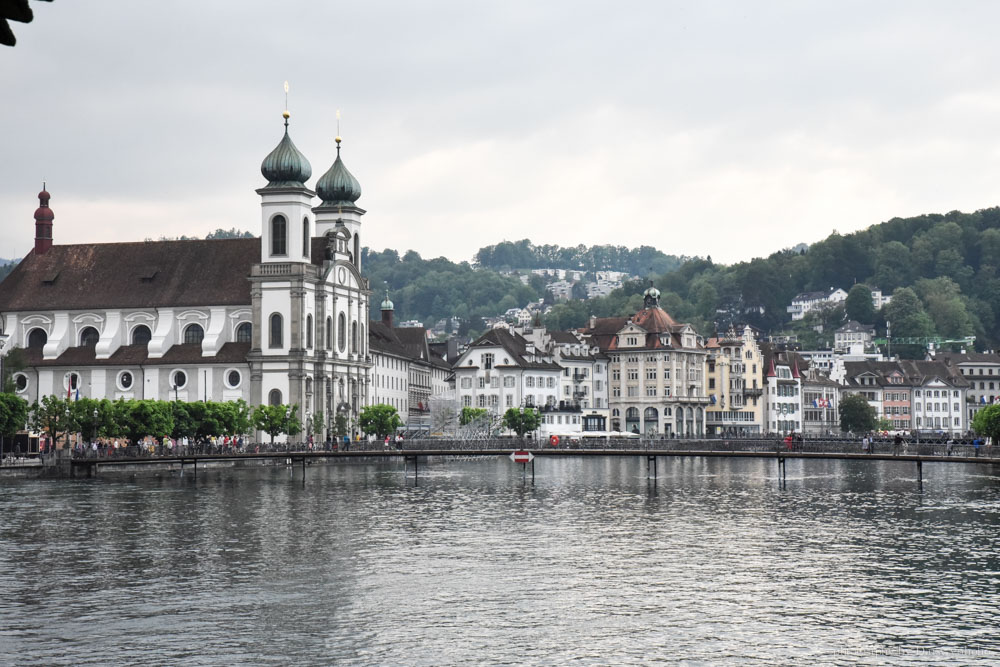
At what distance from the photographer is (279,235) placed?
13175 centimetres

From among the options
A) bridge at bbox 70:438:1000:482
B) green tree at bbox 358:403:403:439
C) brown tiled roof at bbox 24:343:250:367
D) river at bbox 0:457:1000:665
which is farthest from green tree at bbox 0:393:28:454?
green tree at bbox 358:403:403:439

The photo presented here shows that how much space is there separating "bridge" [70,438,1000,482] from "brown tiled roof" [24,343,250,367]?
16499 mm

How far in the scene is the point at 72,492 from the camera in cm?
7988

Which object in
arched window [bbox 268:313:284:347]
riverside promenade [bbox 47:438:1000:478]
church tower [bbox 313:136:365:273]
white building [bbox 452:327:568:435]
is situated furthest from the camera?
white building [bbox 452:327:568:435]

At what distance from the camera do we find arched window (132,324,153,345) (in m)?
135

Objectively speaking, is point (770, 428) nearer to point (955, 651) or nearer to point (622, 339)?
point (622, 339)

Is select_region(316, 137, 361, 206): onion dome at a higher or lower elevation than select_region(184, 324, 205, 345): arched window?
higher

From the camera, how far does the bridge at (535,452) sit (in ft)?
290

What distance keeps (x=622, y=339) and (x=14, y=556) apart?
140141 millimetres

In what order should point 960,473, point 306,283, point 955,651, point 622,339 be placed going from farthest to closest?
point 622,339
point 306,283
point 960,473
point 955,651

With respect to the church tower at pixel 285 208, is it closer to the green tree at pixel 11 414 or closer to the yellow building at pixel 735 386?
Result: the green tree at pixel 11 414

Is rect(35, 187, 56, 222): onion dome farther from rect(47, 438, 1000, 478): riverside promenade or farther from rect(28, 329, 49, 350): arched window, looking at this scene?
rect(47, 438, 1000, 478): riverside promenade

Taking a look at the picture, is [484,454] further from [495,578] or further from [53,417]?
[495,578]

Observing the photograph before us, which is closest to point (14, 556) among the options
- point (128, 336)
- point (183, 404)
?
point (183, 404)
